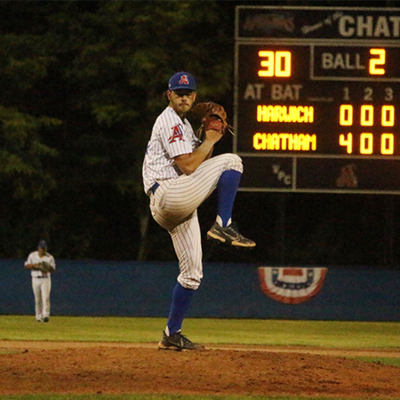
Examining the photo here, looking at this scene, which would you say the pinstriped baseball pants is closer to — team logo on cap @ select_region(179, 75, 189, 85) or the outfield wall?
team logo on cap @ select_region(179, 75, 189, 85)

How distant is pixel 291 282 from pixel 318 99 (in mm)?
6490

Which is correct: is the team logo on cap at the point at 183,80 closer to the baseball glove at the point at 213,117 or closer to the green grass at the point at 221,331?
the baseball glove at the point at 213,117

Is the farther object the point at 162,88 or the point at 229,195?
the point at 162,88

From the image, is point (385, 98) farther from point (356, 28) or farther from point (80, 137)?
point (80, 137)

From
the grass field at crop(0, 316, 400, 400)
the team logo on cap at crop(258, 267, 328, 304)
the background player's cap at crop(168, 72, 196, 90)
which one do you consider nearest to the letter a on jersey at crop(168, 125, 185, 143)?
the background player's cap at crop(168, 72, 196, 90)

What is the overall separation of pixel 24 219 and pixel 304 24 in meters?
12.5

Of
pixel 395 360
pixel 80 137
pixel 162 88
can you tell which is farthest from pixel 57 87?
pixel 395 360

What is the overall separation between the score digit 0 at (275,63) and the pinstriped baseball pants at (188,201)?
5.87 meters

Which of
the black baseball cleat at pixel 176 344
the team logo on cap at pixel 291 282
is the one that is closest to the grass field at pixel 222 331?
the team logo on cap at pixel 291 282

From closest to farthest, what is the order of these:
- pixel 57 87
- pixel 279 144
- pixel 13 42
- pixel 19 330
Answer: pixel 279 144, pixel 19 330, pixel 13 42, pixel 57 87

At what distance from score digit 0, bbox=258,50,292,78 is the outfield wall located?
6.60 m

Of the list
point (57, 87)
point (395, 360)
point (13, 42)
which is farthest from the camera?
point (57, 87)

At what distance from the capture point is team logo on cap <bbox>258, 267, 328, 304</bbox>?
701 inches

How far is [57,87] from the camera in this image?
74.9 feet
